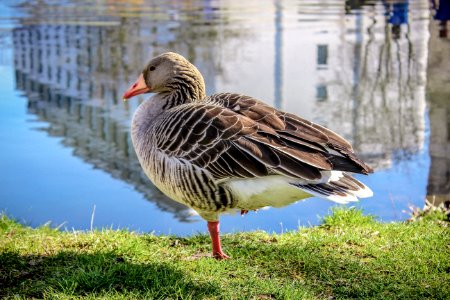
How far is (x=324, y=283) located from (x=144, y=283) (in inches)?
54.6

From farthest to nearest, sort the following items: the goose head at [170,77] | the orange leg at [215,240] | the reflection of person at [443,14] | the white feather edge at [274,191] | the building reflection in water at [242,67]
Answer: the reflection of person at [443,14] → the building reflection in water at [242,67] → the goose head at [170,77] → the orange leg at [215,240] → the white feather edge at [274,191]

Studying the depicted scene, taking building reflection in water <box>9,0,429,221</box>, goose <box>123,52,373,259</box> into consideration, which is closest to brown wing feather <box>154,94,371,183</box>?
goose <box>123,52,373,259</box>

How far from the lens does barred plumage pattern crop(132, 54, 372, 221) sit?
201 inches

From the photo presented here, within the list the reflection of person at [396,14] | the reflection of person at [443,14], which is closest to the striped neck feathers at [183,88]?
the reflection of person at [443,14]

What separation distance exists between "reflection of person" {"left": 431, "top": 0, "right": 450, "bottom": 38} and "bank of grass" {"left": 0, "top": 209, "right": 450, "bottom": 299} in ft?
48.0

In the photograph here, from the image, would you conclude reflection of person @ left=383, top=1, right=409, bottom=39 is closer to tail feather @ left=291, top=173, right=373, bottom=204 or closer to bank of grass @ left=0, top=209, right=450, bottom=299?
bank of grass @ left=0, top=209, right=450, bottom=299

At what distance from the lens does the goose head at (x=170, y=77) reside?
6211 millimetres

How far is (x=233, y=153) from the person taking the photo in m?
5.29

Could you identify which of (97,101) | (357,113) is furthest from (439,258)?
(97,101)

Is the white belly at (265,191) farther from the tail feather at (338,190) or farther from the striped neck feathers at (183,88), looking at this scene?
the striped neck feathers at (183,88)

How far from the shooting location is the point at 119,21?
79.1 feet

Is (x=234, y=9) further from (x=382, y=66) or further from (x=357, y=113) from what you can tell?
(x=357, y=113)

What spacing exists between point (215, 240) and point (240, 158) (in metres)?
1.01

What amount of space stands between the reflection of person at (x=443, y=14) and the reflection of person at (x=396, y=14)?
108 cm
